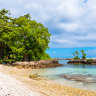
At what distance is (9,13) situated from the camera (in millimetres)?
39250

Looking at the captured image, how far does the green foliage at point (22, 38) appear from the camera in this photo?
110 feet

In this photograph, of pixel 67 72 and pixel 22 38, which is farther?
pixel 22 38

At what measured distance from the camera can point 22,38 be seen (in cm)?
3531

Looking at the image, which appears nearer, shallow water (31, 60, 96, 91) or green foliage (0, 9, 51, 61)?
shallow water (31, 60, 96, 91)

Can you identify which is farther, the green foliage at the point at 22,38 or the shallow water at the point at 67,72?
the green foliage at the point at 22,38

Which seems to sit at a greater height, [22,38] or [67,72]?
[22,38]

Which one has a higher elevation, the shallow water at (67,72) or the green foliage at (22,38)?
the green foliage at (22,38)

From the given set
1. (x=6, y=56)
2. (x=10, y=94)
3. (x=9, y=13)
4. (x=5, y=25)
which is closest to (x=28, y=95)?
(x=10, y=94)

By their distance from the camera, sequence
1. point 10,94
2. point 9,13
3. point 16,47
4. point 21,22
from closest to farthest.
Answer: point 10,94
point 16,47
point 21,22
point 9,13

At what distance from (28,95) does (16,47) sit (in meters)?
27.3

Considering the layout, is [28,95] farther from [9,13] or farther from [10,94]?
[9,13]

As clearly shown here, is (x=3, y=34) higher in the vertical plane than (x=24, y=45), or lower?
higher

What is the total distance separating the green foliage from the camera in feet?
110

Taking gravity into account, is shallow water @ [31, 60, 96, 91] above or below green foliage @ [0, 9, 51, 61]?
A: below
